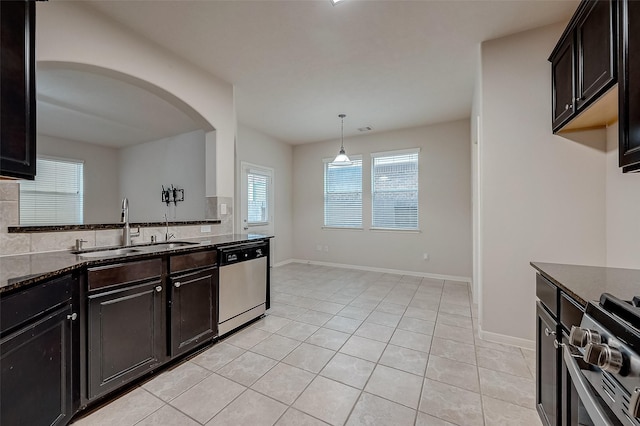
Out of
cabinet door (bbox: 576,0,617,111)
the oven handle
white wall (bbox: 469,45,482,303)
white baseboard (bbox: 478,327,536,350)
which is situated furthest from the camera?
white wall (bbox: 469,45,482,303)

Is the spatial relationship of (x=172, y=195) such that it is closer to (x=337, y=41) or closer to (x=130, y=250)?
(x=130, y=250)

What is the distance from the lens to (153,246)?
2447 millimetres

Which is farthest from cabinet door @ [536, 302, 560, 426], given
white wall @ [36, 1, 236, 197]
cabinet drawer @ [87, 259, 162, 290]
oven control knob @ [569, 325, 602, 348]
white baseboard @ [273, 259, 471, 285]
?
white baseboard @ [273, 259, 471, 285]

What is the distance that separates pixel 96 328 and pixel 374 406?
1829 mm

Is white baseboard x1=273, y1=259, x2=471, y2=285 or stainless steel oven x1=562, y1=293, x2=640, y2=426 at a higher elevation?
stainless steel oven x1=562, y1=293, x2=640, y2=426

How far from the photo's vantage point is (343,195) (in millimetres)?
5918

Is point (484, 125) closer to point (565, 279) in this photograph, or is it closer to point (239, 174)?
point (565, 279)

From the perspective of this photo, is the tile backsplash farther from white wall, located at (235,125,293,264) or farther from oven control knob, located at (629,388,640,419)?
oven control knob, located at (629,388,640,419)

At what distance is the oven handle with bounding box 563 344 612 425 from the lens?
2.48 feet

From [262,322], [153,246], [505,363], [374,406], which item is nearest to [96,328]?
[153,246]

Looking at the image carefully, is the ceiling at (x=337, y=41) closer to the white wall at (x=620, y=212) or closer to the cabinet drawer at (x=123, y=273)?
the white wall at (x=620, y=212)

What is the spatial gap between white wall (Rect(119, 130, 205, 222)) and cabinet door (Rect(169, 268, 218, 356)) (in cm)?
307

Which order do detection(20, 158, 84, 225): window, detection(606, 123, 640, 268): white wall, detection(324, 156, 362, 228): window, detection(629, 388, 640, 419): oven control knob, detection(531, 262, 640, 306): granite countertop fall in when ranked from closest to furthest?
detection(629, 388, 640, 419): oven control knob, detection(531, 262, 640, 306): granite countertop, detection(606, 123, 640, 268): white wall, detection(20, 158, 84, 225): window, detection(324, 156, 362, 228): window

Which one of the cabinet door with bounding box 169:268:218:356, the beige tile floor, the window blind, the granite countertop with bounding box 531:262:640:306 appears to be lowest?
the beige tile floor
